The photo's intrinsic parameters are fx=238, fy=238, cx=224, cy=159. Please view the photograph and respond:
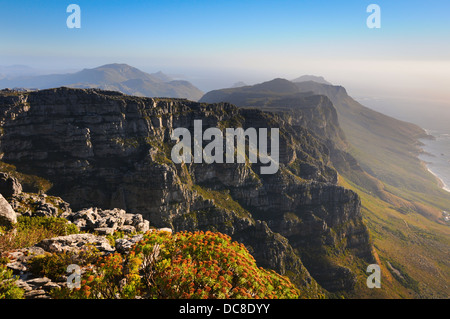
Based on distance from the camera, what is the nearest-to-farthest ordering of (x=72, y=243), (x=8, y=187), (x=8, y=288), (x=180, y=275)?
(x=8, y=288) → (x=180, y=275) → (x=72, y=243) → (x=8, y=187)

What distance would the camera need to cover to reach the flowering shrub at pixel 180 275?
54.8ft

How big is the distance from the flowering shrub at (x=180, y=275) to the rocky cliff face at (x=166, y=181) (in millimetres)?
92122

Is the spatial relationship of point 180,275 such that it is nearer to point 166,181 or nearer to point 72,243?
point 72,243

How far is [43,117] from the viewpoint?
10662cm

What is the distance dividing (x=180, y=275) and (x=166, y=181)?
318 feet

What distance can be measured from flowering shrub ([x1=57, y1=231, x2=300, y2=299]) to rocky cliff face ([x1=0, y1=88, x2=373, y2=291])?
3627 inches

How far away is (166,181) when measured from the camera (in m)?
111

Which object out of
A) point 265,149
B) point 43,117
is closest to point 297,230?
point 265,149

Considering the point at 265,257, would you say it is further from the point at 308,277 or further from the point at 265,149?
the point at 265,149

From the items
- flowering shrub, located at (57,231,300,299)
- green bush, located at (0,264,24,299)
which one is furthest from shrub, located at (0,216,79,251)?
flowering shrub, located at (57,231,300,299)

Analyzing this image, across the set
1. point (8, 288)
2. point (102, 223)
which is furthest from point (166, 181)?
point (8, 288)

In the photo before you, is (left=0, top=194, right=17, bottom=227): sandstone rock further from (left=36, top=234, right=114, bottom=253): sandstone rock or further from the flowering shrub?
the flowering shrub

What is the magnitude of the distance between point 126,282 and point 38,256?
31.9 ft

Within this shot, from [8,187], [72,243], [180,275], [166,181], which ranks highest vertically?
[180,275]
